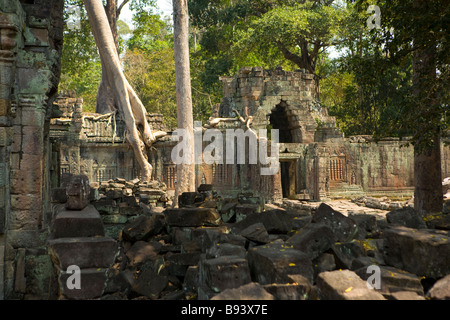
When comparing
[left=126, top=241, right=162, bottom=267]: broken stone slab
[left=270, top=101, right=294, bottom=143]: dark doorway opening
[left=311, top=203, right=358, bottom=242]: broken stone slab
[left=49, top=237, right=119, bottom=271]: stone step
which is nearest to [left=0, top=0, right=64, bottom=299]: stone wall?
[left=126, top=241, right=162, bottom=267]: broken stone slab

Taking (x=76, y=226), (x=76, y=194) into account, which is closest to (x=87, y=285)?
(x=76, y=226)

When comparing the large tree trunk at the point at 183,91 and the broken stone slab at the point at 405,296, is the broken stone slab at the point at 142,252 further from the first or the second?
the large tree trunk at the point at 183,91

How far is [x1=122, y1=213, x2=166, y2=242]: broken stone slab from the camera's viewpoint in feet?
16.0

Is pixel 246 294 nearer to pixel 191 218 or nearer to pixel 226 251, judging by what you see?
pixel 226 251

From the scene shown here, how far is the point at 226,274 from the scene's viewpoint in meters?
3.12

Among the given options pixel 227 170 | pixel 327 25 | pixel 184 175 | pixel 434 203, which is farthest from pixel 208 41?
pixel 434 203

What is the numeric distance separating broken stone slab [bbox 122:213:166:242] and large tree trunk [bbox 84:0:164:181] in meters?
10.2

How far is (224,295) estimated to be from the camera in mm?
2723

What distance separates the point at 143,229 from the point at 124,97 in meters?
11.3

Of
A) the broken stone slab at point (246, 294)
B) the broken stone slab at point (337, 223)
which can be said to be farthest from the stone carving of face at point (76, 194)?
the broken stone slab at point (337, 223)

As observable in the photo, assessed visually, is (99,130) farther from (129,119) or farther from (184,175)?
(184,175)

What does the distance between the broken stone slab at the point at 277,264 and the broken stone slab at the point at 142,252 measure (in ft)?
4.78

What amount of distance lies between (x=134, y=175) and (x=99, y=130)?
2.31 metres

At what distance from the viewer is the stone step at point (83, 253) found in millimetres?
3227
